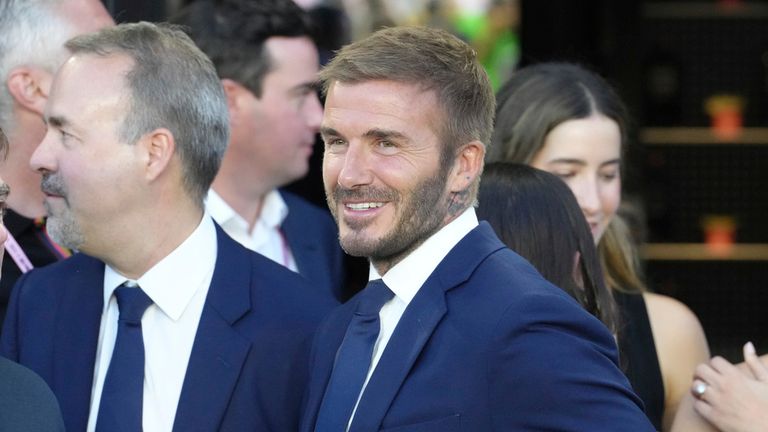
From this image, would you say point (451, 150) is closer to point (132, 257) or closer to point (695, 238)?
point (132, 257)

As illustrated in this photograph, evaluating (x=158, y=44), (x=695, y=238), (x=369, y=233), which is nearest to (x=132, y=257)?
(x=158, y=44)

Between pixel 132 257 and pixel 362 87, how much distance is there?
736mm

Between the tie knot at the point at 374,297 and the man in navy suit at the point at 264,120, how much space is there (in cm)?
160

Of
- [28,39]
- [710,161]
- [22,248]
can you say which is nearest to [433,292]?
[22,248]

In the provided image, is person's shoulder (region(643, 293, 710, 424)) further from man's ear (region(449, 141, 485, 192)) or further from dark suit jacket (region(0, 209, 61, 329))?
dark suit jacket (region(0, 209, 61, 329))

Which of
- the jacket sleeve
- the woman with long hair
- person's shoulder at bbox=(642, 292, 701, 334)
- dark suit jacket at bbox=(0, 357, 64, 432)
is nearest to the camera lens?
the jacket sleeve

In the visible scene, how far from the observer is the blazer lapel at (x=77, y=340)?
2.75 metres

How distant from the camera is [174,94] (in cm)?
284

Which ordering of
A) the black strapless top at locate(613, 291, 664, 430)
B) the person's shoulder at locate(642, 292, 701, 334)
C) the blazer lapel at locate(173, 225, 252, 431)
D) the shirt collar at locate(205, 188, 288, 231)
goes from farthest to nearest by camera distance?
the shirt collar at locate(205, 188, 288, 231)
the person's shoulder at locate(642, 292, 701, 334)
the black strapless top at locate(613, 291, 664, 430)
the blazer lapel at locate(173, 225, 252, 431)

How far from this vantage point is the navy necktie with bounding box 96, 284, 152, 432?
267cm

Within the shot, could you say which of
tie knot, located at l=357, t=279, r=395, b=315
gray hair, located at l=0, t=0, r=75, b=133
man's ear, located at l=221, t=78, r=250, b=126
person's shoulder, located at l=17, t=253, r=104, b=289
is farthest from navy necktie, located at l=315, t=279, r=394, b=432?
man's ear, located at l=221, t=78, r=250, b=126

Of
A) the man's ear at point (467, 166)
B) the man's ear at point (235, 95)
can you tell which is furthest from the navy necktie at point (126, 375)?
the man's ear at point (235, 95)

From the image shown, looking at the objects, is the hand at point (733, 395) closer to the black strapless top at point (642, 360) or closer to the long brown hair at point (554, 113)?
the black strapless top at point (642, 360)

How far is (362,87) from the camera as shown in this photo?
2369 millimetres
